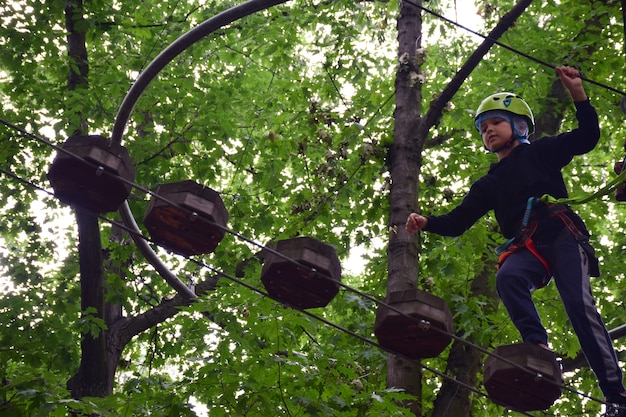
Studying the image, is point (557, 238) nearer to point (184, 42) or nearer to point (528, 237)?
point (528, 237)

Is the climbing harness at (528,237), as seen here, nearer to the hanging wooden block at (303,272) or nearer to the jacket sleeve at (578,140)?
the jacket sleeve at (578,140)

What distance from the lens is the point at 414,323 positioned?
3.73 metres

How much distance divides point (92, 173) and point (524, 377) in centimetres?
240

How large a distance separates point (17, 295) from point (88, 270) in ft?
2.66

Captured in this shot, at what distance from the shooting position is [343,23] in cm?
780

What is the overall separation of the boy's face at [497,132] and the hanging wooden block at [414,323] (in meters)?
1.24

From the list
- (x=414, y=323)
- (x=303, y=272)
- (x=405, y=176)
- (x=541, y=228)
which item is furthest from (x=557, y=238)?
(x=405, y=176)

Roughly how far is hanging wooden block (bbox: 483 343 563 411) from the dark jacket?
0.69 meters

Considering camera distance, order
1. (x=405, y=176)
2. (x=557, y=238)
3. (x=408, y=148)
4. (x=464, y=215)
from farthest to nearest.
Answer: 1. (x=408, y=148)
2. (x=405, y=176)
3. (x=464, y=215)
4. (x=557, y=238)

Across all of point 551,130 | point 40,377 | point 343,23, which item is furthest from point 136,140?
point 551,130

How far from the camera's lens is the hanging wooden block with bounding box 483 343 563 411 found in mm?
3633

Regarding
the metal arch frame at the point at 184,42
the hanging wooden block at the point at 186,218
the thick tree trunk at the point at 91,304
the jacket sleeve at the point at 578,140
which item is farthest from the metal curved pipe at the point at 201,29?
the thick tree trunk at the point at 91,304

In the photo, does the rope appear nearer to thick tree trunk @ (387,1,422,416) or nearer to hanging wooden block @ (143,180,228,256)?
thick tree trunk @ (387,1,422,416)

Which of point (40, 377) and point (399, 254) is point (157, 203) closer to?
point (399, 254)
